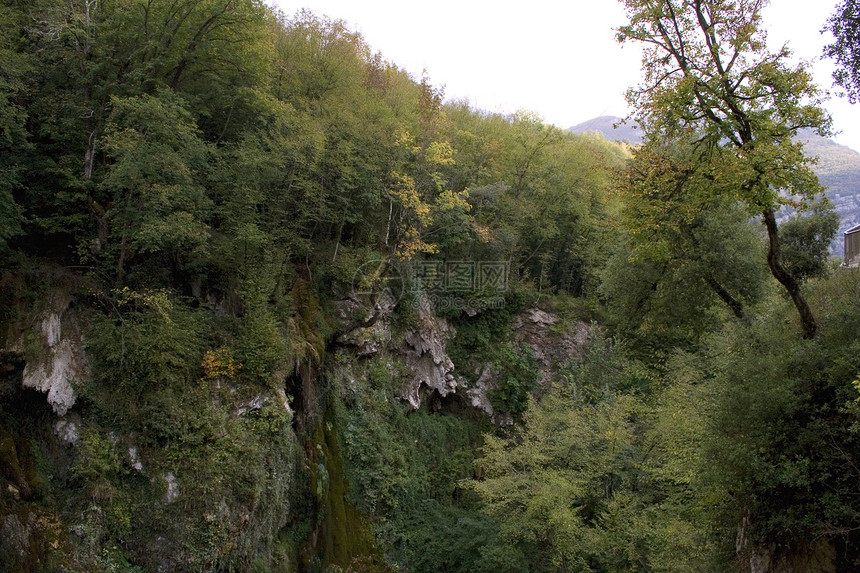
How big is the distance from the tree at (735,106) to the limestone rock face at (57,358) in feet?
35.7

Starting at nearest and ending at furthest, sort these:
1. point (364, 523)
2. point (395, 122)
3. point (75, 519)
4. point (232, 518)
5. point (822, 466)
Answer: point (822, 466) < point (75, 519) < point (232, 518) < point (364, 523) < point (395, 122)

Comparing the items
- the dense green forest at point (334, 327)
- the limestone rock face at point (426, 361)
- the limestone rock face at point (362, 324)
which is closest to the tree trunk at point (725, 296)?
the dense green forest at point (334, 327)

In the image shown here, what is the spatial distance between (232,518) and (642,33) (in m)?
11.3

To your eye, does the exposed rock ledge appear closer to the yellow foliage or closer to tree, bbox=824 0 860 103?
the yellow foliage

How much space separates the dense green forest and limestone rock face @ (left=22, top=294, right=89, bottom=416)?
1.7 inches

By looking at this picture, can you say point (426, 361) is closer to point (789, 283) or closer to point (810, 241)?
point (810, 241)

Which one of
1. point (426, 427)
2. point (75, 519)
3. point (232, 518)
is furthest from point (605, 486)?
point (75, 519)

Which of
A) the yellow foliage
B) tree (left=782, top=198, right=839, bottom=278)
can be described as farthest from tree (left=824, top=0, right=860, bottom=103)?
the yellow foliage

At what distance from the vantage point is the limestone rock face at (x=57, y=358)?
8.66 meters

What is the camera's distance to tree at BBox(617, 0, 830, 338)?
283 inches

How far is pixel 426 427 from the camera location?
16.8m

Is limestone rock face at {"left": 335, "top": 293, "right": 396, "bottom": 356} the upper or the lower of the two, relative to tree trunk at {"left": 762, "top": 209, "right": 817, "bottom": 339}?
lower

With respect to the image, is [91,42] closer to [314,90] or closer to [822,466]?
[314,90]

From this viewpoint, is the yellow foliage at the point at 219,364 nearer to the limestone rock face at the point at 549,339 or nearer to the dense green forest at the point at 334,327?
the dense green forest at the point at 334,327
